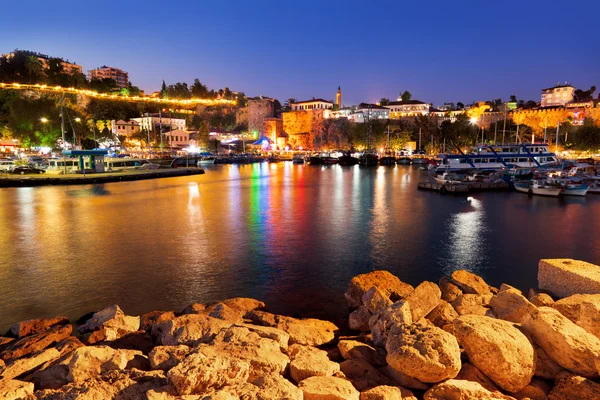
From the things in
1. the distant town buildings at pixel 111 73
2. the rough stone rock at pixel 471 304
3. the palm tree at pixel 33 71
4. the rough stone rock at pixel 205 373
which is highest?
the distant town buildings at pixel 111 73

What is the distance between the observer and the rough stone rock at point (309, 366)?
4742 mm

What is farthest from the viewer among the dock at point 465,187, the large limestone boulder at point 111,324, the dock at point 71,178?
the dock at point 71,178

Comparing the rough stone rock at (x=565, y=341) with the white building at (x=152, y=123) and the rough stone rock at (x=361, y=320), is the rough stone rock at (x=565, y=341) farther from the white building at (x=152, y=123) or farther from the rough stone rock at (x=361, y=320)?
the white building at (x=152, y=123)

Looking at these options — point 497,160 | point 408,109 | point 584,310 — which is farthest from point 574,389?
point 408,109

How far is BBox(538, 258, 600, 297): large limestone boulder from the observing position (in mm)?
6699

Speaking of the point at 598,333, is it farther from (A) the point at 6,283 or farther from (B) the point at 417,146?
(B) the point at 417,146

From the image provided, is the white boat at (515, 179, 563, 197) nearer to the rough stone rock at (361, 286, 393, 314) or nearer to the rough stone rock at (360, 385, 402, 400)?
the rough stone rock at (361, 286, 393, 314)

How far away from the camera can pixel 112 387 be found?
4148 mm

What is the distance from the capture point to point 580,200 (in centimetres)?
2727

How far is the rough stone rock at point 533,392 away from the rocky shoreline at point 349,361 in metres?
0.01

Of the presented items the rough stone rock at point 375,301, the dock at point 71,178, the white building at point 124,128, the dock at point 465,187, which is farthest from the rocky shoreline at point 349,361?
the white building at point 124,128

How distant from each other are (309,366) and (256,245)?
33.9 feet

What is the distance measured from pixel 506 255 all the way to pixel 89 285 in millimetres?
12823

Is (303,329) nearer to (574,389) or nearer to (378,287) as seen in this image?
(378,287)
